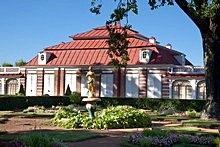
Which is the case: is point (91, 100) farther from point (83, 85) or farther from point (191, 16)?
point (83, 85)

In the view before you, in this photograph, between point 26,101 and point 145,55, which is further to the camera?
point 145,55

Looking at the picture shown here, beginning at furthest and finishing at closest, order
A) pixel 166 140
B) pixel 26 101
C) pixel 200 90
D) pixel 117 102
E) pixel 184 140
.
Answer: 1. pixel 200 90
2. pixel 117 102
3. pixel 26 101
4. pixel 184 140
5. pixel 166 140

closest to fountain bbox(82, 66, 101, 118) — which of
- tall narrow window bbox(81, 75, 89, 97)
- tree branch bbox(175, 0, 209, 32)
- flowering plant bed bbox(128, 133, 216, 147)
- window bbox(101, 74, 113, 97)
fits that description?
tree branch bbox(175, 0, 209, 32)

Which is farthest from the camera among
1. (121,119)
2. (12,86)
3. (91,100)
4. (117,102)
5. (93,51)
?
(12,86)

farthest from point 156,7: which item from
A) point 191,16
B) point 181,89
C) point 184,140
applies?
point 181,89

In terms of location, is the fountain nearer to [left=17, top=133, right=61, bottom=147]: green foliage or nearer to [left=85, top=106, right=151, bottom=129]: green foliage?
[left=85, top=106, right=151, bottom=129]: green foliage

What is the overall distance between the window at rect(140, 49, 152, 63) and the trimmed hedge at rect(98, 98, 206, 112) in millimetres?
6413

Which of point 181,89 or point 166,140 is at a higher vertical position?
point 181,89

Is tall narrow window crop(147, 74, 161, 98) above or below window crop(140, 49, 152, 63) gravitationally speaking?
below

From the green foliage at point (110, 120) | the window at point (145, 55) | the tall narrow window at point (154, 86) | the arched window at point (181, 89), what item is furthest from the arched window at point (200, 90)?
the green foliage at point (110, 120)

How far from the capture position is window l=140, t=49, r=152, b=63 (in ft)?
136

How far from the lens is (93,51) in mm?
44625

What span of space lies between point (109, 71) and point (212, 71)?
2138 centimetres

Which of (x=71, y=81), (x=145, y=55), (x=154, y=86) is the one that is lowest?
(x=154, y=86)
